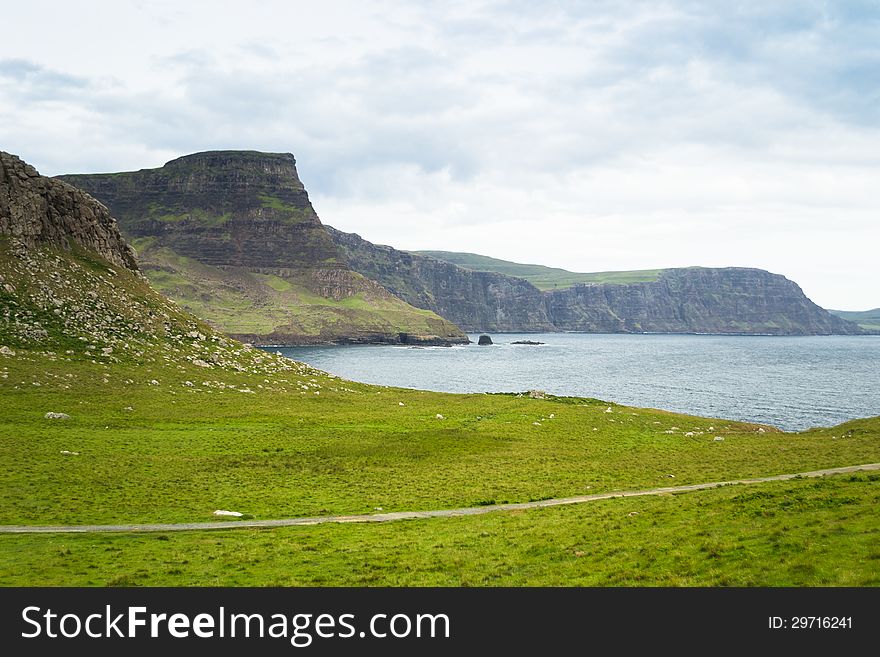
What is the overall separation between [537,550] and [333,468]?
90.4ft

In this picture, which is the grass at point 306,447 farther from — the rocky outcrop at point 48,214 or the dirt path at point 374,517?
the rocky outcrop at point 48,214

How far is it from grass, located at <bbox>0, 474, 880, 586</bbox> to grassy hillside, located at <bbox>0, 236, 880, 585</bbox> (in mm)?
136

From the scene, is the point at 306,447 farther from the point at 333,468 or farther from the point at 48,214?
the point at 48,214

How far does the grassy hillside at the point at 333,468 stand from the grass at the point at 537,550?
0.14 metres

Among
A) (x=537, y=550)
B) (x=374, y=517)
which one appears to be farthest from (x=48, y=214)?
(x=537, y=550)

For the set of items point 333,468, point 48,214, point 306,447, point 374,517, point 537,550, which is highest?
point 48,214

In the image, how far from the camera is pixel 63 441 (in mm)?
52750

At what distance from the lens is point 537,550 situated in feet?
83.1

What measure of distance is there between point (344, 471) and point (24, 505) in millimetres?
21097

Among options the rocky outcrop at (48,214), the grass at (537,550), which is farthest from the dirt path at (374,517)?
the rocky outcrop at (48,214)

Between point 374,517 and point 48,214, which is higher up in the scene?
point 48,214

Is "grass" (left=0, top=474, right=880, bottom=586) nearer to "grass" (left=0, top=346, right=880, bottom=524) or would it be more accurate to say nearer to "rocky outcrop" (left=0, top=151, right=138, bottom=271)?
"grass" (left=0, top=346, right=880, bottom=524)
